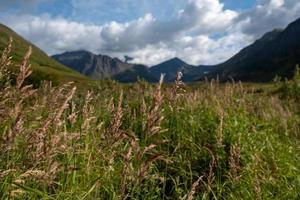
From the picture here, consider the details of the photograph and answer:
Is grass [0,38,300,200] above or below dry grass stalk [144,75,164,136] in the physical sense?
below

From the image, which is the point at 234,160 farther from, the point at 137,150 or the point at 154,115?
the point at 137,150

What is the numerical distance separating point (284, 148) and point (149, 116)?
517cm

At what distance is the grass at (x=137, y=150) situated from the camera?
13.0 feet

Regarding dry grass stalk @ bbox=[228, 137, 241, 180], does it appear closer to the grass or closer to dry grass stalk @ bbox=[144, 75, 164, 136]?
the grass

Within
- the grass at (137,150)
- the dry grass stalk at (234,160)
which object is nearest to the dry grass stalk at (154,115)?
the grass at (137,150)

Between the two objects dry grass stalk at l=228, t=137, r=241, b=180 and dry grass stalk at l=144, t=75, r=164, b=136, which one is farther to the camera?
dry grass stalk at l=228, t=137, r=241, b=180

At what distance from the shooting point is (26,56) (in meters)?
4.01

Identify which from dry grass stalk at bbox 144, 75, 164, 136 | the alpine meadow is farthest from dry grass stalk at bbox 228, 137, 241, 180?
dry grass stalk at bbox 144, 75, 164, 136

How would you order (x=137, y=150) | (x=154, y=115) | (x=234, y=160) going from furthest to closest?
(x=234, y=160) < (x=154, y=115) < (x=137, y=150)

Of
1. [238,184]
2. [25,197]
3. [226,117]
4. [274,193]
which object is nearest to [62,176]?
[25,197]

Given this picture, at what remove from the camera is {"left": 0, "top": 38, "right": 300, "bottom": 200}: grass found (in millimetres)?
3949

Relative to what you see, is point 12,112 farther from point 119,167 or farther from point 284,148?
point 284,148

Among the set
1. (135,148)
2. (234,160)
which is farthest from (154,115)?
(234,160)

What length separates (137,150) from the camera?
149 inches
